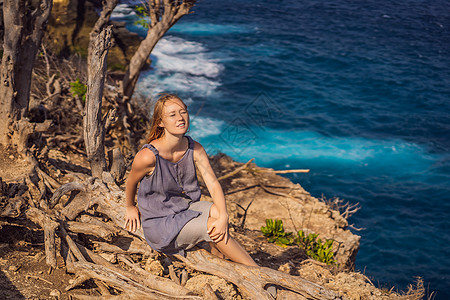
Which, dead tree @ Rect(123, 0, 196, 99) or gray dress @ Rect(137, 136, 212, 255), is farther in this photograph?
dead tree @ Rect(123, 0, 196, 99)

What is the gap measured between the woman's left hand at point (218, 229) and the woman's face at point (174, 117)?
89 cm

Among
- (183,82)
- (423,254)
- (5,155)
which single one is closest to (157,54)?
(183,82)

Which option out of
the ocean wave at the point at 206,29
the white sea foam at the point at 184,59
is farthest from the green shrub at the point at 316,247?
the ocean wave at the point at 206,29

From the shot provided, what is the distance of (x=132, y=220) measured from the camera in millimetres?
4418

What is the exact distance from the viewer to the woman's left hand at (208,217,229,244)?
4.09m

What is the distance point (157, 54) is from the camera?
25.4 metres

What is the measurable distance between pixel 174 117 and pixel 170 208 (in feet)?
2.99

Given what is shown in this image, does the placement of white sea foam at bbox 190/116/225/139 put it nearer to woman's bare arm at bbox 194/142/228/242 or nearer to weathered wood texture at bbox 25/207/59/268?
weathered wood texture at bbox 25/207/59/268

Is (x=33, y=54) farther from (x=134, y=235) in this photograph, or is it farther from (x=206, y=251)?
(x=206, y=251)

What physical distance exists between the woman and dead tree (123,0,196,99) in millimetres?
5819

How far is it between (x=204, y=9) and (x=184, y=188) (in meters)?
31.5

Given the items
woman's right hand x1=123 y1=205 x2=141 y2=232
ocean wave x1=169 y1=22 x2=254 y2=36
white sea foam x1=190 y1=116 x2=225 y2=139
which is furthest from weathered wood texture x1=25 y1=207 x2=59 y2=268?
ocean wave x1=169 y1=22 x2=254 y2=36

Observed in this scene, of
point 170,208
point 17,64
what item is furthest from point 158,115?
point 17,64

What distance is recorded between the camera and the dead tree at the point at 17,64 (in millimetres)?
6242
